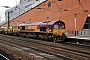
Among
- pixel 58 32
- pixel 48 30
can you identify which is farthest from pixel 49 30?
pixel 58 32

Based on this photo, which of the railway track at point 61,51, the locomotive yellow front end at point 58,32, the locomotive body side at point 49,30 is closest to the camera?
the railway track at point 61,51

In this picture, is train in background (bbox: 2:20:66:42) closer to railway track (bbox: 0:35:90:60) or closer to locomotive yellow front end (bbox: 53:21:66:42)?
locomotive yellow front end (bbox: 53:21:66:42)

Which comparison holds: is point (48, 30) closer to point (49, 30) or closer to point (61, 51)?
point (49, 30)

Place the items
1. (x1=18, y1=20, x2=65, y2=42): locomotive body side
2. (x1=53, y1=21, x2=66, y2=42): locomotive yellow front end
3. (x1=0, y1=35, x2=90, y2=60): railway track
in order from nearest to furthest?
(x1=0, y1=35, x2=90, y2=60): railway track < (x1=53, y1=21, x2=66, y2=42): locomotive yellow front end < (x1=18, y1=20, x2=65, y2=42): locomotive body side

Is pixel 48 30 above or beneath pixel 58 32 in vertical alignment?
above

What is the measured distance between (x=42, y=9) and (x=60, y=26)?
1212 inches

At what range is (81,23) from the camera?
43.2m

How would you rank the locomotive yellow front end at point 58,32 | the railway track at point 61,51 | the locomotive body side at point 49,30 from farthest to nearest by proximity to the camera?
the locomotive body side at point 49,30, the locomotive yellow front end at point 58,32, the railway track at point 61,51

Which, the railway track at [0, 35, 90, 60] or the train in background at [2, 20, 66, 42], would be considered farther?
the train in background at [2, 20, 66, 42]

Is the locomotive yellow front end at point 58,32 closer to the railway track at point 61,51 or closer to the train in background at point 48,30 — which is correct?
the train in background at point 48,30

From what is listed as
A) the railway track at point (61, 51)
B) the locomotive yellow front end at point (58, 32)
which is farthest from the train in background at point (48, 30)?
the railway track at point (61, 51)

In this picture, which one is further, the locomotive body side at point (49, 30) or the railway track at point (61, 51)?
the locomotive body side at point (49, 30)

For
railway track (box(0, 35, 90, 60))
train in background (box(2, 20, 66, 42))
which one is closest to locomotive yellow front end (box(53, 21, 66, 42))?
train in background (box(2, 20, 66, 42))

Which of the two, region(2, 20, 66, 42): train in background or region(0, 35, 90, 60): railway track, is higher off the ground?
region(2, 20, 66, 42): train in background
